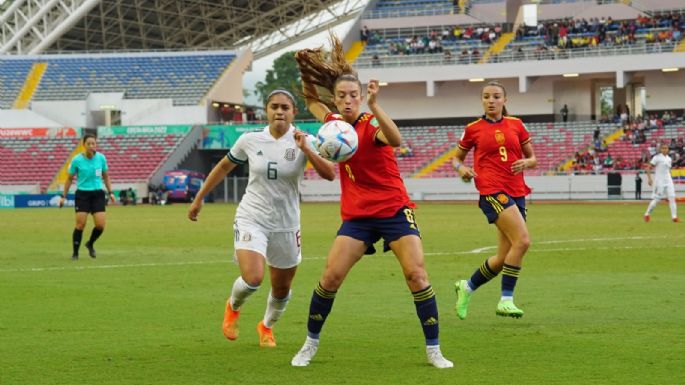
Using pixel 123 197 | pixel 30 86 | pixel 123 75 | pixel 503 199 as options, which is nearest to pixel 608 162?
pixel 123 197

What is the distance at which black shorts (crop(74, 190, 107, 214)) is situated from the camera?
21.0 m

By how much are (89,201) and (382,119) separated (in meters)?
13.5

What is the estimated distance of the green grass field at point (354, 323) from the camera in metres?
8.58

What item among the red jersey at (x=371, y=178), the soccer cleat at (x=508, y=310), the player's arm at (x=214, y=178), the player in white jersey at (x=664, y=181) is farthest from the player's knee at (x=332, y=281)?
the player in white jersey at (x=664, y=181)

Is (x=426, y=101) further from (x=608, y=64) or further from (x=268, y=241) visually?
(x=268, y=241)

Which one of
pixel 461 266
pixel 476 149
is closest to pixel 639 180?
pixel 461 266

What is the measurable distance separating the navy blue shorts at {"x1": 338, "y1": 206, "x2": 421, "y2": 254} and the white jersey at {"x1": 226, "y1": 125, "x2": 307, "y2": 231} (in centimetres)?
101

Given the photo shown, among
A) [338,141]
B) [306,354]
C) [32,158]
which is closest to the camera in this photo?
[338,141]

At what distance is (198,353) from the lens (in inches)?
380

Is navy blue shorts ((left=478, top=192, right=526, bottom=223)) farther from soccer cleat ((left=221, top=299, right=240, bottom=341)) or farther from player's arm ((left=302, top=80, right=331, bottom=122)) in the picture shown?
soccer cleat ((left=221, top=299, right=240, bottom=341))

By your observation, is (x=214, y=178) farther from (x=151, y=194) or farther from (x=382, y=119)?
(x=151, y=194)

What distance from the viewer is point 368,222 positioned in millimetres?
9125

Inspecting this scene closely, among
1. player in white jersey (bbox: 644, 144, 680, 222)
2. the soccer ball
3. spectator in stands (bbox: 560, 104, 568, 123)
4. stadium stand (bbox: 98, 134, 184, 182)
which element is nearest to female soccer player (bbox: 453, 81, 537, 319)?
the soccer ball

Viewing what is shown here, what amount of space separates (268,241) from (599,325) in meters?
3.43
